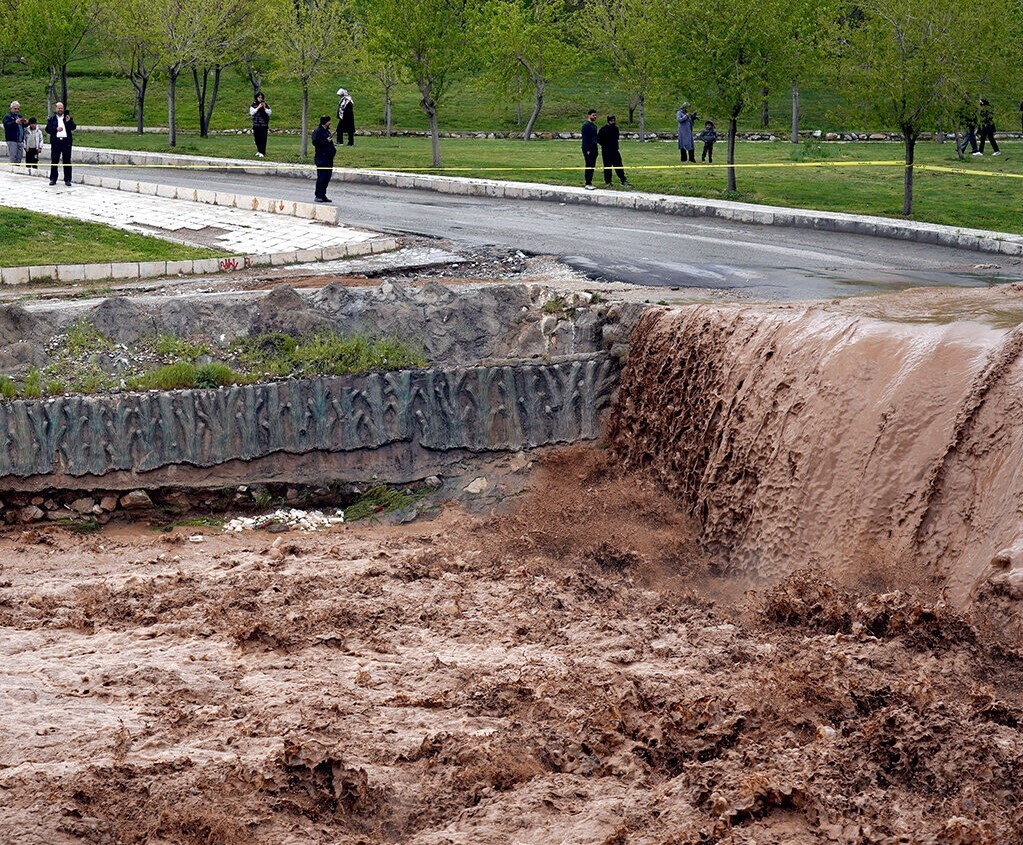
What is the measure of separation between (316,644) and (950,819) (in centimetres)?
446

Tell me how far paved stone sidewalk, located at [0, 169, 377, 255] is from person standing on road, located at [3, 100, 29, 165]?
13.3ft

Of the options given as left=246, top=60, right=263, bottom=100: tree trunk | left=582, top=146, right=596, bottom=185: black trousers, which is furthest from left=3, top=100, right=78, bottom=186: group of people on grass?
left=246, top=60, right=263, bottom=100: tree trunk

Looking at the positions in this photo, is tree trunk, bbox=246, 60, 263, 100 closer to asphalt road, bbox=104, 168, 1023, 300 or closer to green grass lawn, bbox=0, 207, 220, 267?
asphalt road, bbox=104, 168, 1023, 300

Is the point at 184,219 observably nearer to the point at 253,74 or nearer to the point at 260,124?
the point at 260,124

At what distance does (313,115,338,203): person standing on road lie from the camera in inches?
846

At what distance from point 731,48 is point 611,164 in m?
3.81

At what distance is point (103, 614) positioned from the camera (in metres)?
9.37

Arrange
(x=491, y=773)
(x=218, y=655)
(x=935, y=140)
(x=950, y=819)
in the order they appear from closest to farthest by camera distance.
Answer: (x=950, y=819) → (x=491, y=773) → (x=218, y=655) → (x=935, y=140)

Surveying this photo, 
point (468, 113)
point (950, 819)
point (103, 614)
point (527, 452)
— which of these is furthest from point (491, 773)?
point (468, 113)

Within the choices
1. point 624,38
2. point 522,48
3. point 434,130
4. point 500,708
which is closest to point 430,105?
point 434,130

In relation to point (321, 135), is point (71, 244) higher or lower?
lower

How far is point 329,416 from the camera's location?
12.6 meters

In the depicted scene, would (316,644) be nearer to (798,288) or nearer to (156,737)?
(156,737)

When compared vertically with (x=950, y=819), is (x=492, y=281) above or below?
above
